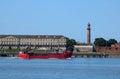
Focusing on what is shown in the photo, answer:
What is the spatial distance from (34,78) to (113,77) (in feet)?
28.6

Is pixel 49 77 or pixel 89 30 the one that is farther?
pixel 89 30

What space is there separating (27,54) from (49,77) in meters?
81.0

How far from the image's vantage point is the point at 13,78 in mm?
54188

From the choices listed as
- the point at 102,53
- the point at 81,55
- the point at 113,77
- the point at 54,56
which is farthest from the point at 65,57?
the point at 113,77

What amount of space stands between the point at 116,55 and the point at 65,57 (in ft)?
210

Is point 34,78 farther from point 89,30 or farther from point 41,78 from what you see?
point 89,30

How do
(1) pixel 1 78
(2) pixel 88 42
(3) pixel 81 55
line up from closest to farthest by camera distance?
1. (1) pixel 1 78
2. (3) pixel 81 55
3. (2) pixel 88 42

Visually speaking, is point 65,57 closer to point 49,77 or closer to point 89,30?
point 89,30

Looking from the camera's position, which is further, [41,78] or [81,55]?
[81,55]

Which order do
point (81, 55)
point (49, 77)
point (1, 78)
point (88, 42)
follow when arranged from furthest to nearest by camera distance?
point (88, 42)
point (81, 55)
point (49, 77)
point (1, 78)

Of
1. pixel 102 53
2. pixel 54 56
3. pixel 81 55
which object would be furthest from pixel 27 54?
pixel 102 53

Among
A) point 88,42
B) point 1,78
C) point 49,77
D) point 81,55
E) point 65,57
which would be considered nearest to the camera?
point 1,78

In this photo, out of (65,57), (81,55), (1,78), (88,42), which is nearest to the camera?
(1,78)

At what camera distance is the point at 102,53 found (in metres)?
198
